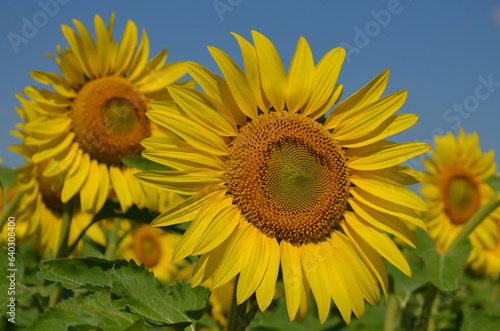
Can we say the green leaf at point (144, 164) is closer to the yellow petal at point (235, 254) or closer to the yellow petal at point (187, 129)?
the yellow petal at point (187, 129)

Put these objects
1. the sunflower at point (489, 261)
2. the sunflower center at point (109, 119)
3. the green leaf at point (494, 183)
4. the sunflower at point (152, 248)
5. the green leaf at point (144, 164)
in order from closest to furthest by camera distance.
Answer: the green leaf at point (144, 164)
the sunflower center at point (109, 119)
the green leaf at point (494, 183)
the sunflower at point (489, 261)
the sunflower at point (152, 248)

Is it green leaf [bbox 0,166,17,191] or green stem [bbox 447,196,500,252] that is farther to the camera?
green leaf [bbox 0,166,17,191]

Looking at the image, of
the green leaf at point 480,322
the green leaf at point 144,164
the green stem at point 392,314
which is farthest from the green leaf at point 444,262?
the green leaf at point 144,164

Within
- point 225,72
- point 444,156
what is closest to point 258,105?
point 225,72

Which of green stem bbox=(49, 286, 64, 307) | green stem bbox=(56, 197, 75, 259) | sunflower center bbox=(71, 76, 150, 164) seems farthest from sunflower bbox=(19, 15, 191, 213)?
green stem bbox=(49, 286, 64, 307)

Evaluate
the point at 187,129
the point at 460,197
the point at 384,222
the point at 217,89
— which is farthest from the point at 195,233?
the point at 460,197

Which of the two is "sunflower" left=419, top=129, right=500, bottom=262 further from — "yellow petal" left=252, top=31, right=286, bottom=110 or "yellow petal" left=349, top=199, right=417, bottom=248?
"yellow petal" left=252, top=31, right=286, bottom=110

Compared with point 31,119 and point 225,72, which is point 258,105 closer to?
point 225,72

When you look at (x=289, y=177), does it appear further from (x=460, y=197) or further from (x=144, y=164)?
(x=460, y=197)
